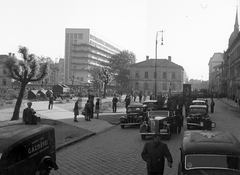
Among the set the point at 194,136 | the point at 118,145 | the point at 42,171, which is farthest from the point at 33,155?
the point at 118,145

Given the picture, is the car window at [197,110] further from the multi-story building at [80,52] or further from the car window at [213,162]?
the multi-story building at [80,52]

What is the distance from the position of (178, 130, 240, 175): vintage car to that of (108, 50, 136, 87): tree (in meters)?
95.6

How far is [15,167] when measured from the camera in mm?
5828

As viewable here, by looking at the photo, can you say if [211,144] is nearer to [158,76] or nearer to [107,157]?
[107,157]

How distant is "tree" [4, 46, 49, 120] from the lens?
1811cm

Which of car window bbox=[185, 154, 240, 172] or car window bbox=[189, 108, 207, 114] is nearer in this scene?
car window bbox=[185, 154, 240, 172]

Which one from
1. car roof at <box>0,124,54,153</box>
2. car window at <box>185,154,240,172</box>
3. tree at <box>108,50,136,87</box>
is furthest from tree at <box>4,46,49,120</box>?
tree at <box>108,50,136,87</box>

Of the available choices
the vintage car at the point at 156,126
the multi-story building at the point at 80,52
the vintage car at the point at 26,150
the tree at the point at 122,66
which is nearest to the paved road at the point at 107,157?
the vintage car at the point at 156,126

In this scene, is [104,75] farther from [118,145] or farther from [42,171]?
[42,171]

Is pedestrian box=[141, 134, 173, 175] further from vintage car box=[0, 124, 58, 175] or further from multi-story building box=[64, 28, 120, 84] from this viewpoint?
multi-story building box=[64, 28, 120, 84]

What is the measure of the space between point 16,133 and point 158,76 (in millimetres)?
87872

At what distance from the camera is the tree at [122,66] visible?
339ft

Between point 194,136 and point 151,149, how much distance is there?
3.52 ft

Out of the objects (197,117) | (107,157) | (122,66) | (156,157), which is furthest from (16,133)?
(122,66)
